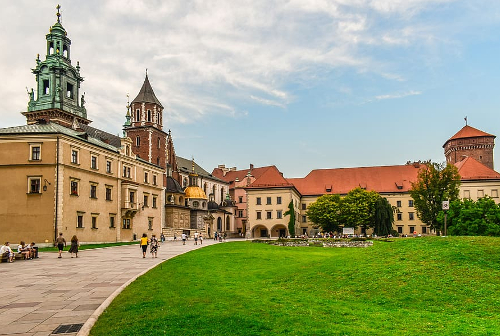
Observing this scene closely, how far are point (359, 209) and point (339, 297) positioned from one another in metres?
58.7

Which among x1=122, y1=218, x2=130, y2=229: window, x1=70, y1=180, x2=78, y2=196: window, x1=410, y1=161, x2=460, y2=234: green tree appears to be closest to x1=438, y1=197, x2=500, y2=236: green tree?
x1=410, y1=161, x2=460, y2=234: green tree

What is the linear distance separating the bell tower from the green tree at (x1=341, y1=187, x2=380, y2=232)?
49.2 metres

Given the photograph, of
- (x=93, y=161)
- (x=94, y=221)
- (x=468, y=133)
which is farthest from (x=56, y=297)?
(x=468, y=133)

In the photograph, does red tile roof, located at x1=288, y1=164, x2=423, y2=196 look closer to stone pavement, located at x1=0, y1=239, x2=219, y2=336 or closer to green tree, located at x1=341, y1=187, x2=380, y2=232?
green tree, located at x1=341, y1=187, x2=380, y2=232

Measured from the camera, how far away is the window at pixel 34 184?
142ft

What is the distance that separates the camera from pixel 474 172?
81.4 m

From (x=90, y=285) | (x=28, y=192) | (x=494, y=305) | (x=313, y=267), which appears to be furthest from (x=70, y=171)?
(x=494, y=305)

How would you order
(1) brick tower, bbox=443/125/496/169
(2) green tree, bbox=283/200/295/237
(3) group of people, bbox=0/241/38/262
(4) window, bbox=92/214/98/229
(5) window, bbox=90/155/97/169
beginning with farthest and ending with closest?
(1) brick tower, bbox=443/125/496/169 < (2) green tree, bbox=283/200/295/237 < (5) window, bbox=90/155/97/169 < (4) window, bbox=92/214/98/229 < (3) group of people, bbox=0/241/38/262

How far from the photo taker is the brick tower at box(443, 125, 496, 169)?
96.2 meters

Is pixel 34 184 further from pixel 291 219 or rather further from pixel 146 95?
pixel 146 95

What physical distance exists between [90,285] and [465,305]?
12.6 metres

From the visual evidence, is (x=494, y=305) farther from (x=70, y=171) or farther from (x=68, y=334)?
(x=70, y=171)

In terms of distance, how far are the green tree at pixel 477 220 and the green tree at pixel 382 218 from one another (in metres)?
19.5

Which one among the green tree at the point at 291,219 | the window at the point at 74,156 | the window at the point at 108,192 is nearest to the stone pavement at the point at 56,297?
the window at the point at 74,156
